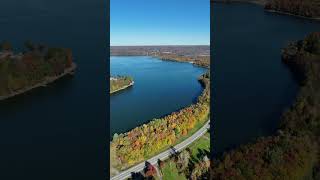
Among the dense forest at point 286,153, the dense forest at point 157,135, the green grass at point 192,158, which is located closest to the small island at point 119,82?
the dense forest at point 157,135

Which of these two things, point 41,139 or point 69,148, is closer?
point 69,148

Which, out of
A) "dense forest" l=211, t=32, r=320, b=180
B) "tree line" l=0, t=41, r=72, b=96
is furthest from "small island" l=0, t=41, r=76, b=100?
"dense forest" l=211, t=32, r=320, b=180

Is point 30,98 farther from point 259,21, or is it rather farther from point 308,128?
point 259,21

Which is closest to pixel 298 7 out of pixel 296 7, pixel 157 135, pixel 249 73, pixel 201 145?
pixel 296 7

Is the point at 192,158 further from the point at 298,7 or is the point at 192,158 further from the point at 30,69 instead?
the point at 298,7

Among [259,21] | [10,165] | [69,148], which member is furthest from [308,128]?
[259,21]

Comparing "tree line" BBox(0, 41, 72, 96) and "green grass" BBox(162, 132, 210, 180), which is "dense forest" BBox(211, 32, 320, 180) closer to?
"green grass" BBox(162, 132, 210, 180)
